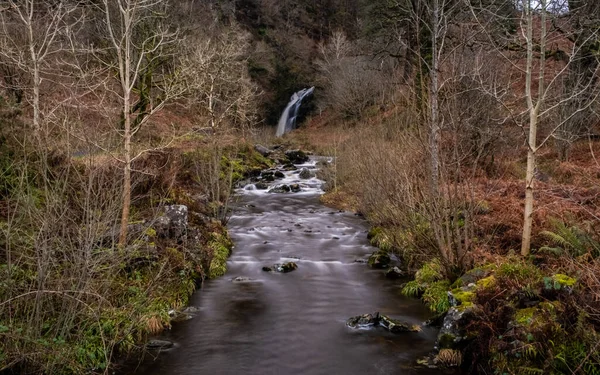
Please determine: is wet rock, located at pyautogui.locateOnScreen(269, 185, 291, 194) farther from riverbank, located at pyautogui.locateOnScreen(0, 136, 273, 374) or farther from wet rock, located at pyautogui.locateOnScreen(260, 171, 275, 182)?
riverbank, located at pyautogui.locateOnScreen(0, 136, 273, 374)

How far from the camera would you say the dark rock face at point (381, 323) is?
7.41m

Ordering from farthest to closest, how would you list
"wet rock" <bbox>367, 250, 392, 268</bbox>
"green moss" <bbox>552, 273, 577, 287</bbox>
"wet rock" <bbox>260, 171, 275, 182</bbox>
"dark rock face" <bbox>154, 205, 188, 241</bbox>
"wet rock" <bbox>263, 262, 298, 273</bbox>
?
"wet rock" <bbox>260, 171, 275, 182</bbox>
"wet rock" <bbox>367, 250, 392, 268</bbox>
"wet rock" <bbox>263, 262, 298, 273</bbox>
"dark rock face" <bbox>154, 205, 188, 241</bbox>
"green moss" <bbox>552, 273, 577, 287</bbox>

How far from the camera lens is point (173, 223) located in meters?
10.0

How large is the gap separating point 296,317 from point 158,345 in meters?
2.40

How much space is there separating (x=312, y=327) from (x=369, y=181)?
6.66 m

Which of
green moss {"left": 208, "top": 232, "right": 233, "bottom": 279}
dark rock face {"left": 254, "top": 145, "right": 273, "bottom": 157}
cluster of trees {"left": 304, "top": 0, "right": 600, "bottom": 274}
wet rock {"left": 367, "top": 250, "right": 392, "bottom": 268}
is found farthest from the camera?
dark rock face {"left": 254, "top": 145, "right": 273, "bottom": 157}

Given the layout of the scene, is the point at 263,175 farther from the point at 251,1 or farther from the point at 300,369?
the point at 251,1

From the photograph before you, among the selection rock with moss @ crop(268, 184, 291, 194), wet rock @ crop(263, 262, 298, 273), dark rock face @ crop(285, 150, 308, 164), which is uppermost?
dark rock face @ crop(285, 150, 308, 164)

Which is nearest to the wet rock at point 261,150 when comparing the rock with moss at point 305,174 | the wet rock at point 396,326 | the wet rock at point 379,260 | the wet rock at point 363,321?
the rock with moss at point 305,174

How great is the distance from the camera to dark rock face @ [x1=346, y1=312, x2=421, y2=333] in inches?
292

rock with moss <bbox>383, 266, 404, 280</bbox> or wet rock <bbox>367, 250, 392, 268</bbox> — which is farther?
wet rock <bbox>367, 250, 392, 268</bbox>

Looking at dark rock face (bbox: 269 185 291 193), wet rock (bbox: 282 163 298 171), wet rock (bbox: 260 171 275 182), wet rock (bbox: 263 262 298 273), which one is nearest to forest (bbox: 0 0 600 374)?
wet rock (bbox: 263 262 298 273)

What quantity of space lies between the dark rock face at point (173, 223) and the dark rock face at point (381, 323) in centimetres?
→ 432

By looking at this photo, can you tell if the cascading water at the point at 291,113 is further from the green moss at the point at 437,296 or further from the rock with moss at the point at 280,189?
the green moss at the point at 437,296
